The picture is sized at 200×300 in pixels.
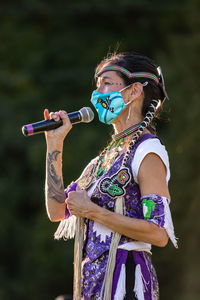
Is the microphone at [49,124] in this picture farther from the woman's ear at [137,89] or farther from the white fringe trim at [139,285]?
the white fringe trim at [139,285]

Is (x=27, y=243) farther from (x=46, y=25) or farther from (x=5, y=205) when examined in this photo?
(x=46, y=25)

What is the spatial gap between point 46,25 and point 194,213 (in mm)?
4392

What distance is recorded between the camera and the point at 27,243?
27.5ft

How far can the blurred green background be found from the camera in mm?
7492

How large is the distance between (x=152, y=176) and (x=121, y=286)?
1.56ft

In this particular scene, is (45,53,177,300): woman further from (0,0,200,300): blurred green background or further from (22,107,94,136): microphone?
(0,0,200,300): blurred green background

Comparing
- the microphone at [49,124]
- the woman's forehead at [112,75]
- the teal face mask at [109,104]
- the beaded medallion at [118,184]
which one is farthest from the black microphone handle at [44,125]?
the beaded medallion at [118,184]

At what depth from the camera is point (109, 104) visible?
8.56ft

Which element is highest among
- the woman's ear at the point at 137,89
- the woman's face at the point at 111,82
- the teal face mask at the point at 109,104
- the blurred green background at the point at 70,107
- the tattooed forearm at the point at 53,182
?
the blurred green background at the point at 70,107

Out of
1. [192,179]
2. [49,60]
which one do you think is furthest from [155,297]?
[49,60]

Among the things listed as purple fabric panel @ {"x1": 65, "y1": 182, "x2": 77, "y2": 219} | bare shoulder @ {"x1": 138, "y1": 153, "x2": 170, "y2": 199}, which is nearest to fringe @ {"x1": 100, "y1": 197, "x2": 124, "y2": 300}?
bare shoulder @ {"x1": 138, "y1": 153, "x2": 170, "y2": 199}

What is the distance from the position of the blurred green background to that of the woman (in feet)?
13.3

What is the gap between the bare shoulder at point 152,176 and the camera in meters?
2.35

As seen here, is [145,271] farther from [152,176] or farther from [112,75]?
[112,75]
